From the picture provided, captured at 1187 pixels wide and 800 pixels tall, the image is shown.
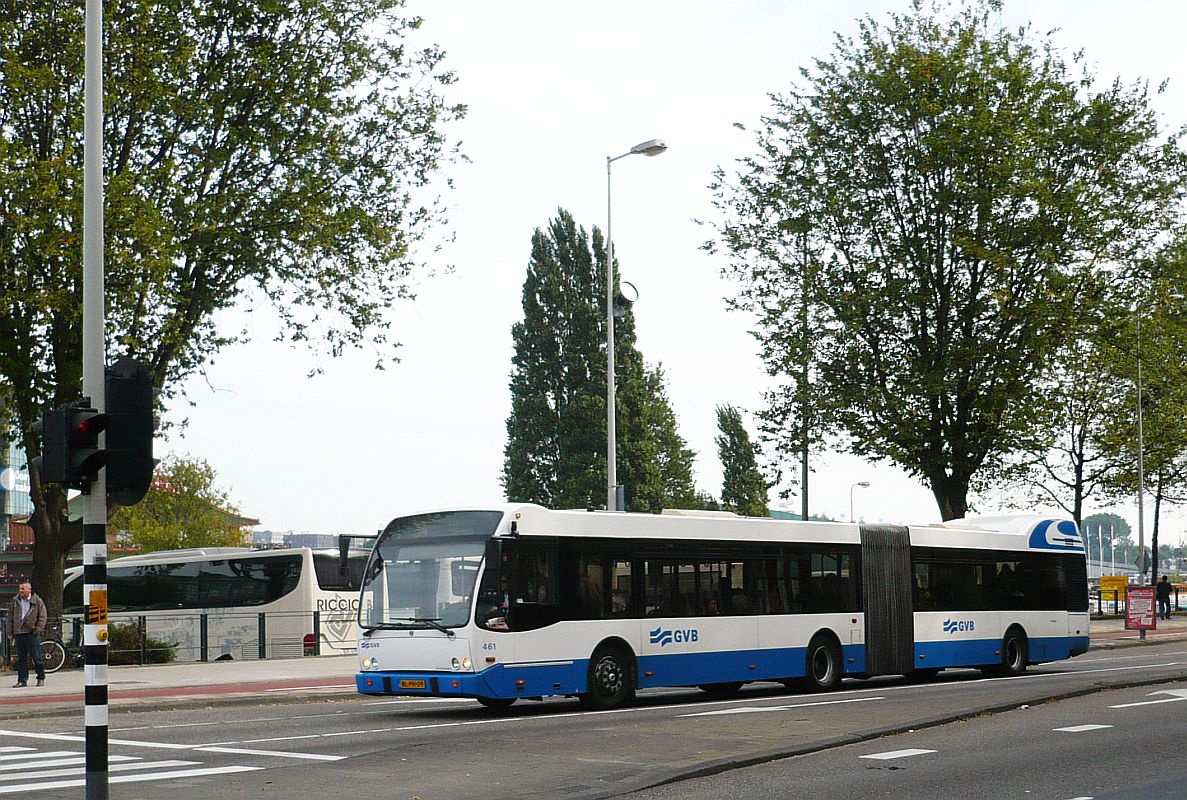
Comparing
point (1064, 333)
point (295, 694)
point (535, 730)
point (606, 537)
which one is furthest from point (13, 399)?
point (1064, 333)

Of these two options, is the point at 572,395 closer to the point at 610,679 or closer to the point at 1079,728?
the point at 610,679

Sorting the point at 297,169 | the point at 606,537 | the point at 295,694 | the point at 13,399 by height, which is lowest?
the point at 295,694

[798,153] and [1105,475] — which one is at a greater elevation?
[798,153]

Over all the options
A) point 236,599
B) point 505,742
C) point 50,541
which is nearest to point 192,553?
point 236,599

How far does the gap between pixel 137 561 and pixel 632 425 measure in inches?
1309

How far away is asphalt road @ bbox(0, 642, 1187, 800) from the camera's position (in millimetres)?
11930

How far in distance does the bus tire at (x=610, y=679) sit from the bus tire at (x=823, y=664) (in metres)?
4.12

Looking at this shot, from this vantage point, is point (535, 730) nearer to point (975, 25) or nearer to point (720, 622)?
point (720, 622)

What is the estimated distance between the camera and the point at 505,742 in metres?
15.4

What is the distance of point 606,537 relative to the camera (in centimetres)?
2075

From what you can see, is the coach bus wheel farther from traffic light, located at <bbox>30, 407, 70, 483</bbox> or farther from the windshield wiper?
traffic light, located at <bbox>30, 407, 70, 483</bbox>

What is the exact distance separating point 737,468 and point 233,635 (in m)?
58.2

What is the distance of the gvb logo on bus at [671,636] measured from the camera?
Result: 2111 cm

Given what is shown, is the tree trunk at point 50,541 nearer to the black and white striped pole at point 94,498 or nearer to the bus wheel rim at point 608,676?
the bus wheel rim at point 608,676
